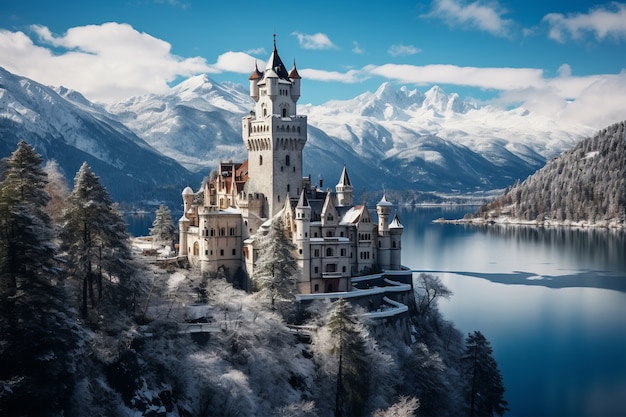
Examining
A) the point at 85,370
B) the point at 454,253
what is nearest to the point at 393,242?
the point at 85,370

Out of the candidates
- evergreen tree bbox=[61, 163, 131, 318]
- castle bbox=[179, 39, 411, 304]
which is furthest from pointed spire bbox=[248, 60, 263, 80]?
evergreen tree bbox=[61, 163, 131, 318]

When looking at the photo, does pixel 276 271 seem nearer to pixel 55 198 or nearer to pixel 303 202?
pixel 303 202

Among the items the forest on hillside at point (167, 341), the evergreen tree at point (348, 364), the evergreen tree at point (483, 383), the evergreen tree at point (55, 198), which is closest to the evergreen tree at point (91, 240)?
the forest on hillside at point (167, 341)

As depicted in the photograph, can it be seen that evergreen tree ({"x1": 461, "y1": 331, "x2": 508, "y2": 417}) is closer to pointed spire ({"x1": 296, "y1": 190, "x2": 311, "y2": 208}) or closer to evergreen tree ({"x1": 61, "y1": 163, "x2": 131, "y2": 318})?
pointed spire ({"x1": 296, "y1": 190, "x2": 311, "y2": 208})

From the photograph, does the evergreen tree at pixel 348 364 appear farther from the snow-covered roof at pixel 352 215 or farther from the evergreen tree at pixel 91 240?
the snow-covered roof at pixel 352 215

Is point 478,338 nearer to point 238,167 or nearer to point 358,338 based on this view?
point 358,338
